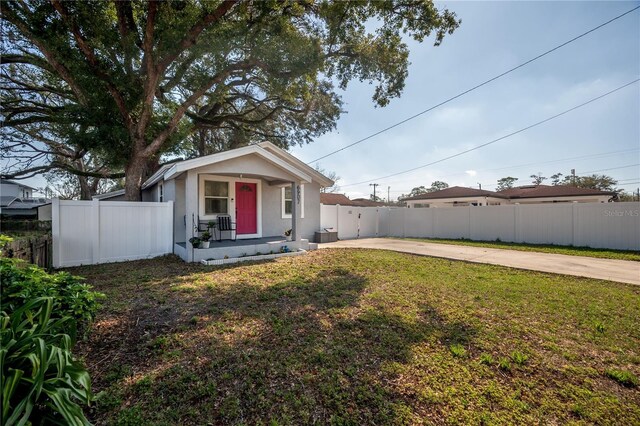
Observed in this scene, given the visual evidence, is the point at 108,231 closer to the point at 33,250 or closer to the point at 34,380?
the point at 33,250

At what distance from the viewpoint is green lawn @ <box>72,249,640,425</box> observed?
2.20m

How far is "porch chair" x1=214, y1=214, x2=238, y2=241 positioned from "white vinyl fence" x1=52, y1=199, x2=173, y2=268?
1497 millimetres

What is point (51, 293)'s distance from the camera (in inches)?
96.5

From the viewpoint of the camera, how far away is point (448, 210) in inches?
605

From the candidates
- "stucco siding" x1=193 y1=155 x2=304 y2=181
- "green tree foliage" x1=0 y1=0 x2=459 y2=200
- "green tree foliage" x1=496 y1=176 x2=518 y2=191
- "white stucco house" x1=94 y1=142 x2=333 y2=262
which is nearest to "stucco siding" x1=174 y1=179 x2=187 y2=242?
"white stucco house" x1=94 y1=142 x2=333 y2=262

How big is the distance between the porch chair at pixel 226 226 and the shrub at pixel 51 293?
6365mm

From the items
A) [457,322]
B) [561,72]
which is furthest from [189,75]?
[561,72]

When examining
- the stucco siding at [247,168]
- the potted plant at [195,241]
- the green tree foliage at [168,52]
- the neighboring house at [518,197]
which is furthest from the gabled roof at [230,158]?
the neighboring house at [518,197]

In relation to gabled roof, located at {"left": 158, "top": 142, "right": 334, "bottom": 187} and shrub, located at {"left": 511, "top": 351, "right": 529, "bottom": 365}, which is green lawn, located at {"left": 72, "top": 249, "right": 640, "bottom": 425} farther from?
gabled roof, located at {"left": 158, "top": 142, "right": 334, "bottom": 187}

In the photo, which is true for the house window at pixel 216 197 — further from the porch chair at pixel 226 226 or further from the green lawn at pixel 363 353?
the green lawn at pixel 363 353

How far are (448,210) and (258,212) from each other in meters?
10.9

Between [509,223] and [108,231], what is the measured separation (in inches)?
643

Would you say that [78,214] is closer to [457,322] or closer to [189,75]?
[189,75]

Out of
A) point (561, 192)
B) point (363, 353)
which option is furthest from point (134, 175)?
point (561, 192)
